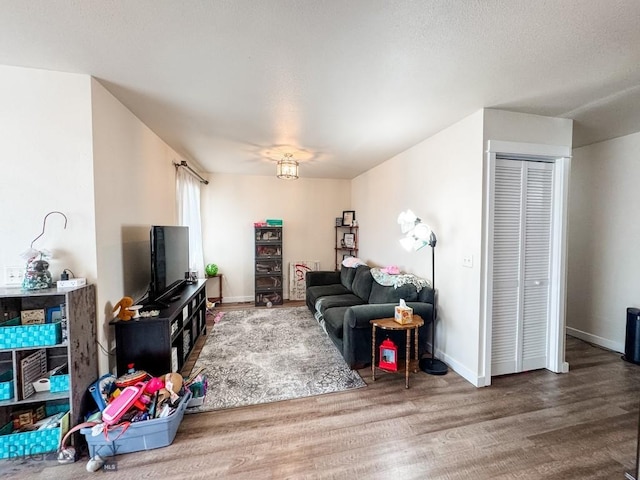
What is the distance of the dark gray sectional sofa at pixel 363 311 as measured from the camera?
8.72ft

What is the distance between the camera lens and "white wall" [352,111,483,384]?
245 centimetres

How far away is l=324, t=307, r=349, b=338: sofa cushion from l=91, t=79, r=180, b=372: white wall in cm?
207

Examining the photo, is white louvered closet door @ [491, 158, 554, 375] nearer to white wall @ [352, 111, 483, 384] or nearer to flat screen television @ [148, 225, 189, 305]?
white wall @ [352, 111, 483, 384]

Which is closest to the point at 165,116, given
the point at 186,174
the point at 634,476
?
the point at 186,174

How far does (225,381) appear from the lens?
250cm

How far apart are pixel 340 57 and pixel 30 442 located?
3.11 m

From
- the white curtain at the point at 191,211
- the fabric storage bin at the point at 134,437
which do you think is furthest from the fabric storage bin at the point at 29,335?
the white curtain at the point at 191,211

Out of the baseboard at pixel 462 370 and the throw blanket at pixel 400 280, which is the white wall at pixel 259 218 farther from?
the baseboard at pixel 462 370

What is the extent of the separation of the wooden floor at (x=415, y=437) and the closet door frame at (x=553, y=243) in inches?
11.6

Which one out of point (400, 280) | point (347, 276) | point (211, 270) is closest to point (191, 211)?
point (211, 270)

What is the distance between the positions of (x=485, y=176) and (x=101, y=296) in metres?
3.38

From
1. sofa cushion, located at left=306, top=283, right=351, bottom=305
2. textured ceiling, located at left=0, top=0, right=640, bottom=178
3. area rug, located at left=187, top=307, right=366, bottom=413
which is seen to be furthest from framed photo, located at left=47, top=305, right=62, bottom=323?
sofa cushion, located at left=306, top=283, right=351, bottom=305

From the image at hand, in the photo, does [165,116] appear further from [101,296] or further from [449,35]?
[449,35]

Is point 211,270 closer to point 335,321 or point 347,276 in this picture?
point 347,276
